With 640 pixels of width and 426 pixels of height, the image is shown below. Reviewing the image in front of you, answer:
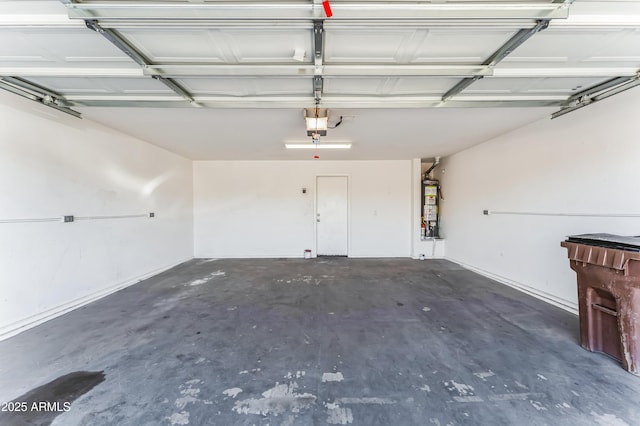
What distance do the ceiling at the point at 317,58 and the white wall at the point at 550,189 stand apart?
1.11 feet

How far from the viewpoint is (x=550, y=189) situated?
320cm

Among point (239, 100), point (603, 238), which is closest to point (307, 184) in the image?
point (239, 100)

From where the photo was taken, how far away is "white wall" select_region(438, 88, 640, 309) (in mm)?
2467

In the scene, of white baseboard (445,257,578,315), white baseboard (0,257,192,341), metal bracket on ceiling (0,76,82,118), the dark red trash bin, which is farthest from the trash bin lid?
white baseboard (0,257,192,341)

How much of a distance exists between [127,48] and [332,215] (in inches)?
193

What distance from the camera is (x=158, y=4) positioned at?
4.58 ft

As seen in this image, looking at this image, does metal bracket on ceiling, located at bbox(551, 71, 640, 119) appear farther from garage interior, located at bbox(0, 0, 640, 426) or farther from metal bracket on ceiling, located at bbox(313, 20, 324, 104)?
metal bracket on ceiling, located at bbox(313, 20, 324, 104)

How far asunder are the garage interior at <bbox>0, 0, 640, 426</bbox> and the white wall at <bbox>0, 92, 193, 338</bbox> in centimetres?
2

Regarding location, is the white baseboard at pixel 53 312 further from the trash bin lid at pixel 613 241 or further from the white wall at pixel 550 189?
the white wall at pixel 550 189

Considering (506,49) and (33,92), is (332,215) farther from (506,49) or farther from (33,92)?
(33,92)

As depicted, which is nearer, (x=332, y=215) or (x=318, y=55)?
(x=318, y=55)

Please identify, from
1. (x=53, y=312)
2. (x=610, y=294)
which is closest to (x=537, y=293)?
(x=610, y=294)

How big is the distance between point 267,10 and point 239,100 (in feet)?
4.19

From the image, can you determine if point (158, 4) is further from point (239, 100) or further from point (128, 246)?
point (128, 246)
